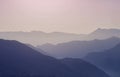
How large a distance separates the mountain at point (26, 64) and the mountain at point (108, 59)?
38086 mm

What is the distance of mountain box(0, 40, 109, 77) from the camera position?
66.6 meters

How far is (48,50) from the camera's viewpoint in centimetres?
10300

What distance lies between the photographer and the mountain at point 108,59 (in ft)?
370

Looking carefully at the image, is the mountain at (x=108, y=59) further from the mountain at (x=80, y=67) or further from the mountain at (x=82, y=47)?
the mountain at (x=80, y=67)

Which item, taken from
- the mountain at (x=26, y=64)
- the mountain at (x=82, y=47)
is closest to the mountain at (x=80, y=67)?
the mountain at (x=26, y=64)

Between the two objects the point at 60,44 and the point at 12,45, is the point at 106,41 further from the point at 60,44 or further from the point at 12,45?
the point at 12,45

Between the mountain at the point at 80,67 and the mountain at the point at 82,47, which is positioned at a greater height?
the mountain at the point at 82,47

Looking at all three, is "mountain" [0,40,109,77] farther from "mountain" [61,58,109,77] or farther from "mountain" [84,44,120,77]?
"mountain" [84,44,120,77]

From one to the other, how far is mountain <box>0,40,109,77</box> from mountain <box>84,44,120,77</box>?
38086mm

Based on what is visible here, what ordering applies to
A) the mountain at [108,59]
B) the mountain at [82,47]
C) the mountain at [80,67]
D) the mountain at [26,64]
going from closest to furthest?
1. the mountain at [26,64]
2. the mountain at [80,67]
3. the mountain at [108,59]
4. the mountain at [82,47]

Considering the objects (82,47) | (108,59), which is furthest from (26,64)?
(82,47)

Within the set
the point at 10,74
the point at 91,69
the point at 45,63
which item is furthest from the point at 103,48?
the point at 10,74

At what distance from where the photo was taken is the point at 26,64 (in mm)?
71188

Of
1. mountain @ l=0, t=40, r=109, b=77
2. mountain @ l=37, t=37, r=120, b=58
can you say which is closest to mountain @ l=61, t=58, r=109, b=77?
mountain @ l=0, t=40, r=109, b=77
